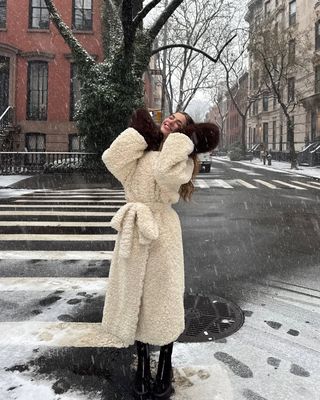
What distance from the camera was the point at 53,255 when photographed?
623 cm

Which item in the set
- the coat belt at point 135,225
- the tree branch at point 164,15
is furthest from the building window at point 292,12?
the coat belt at point 135,225

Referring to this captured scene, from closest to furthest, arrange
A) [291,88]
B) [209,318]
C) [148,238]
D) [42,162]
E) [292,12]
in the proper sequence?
[148,238]
[209,318]
[42,162]
[291,88]
[292,12]

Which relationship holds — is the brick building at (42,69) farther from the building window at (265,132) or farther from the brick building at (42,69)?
the building window at (265,132)

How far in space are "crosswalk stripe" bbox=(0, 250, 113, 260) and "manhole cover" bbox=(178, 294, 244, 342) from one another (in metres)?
2.06

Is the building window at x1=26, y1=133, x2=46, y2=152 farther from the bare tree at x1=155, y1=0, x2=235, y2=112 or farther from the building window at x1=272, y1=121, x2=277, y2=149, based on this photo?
the building window at x1=272, y1=121, x2=277, y2=149

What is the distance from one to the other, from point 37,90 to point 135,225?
25.3 meters

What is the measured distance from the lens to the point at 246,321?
3.92 metres

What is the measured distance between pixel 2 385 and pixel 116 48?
18.8 metres

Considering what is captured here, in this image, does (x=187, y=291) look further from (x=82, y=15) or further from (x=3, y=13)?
(x=3, y=13)

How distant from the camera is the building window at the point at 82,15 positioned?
84.2ft

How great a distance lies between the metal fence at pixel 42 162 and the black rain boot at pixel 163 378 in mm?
17437

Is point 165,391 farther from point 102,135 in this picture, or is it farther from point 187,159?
point 102,135

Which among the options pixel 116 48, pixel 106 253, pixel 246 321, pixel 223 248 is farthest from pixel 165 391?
pixel 116 48

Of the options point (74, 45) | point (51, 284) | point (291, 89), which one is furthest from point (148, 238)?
point (291, 89)
